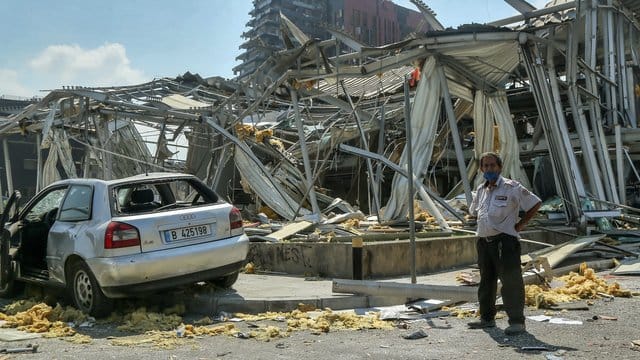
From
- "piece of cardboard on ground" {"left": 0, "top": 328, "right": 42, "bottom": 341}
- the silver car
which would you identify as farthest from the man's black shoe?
"piece of cardboard on ground" {"left": 0, "top": 328, "right": 42, "bottom": 341}

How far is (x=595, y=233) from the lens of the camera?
1104 cm

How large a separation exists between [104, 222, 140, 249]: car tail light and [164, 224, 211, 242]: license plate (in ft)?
1.10

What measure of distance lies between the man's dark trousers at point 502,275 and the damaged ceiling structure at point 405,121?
4.25m

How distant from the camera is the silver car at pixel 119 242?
6.23 meters

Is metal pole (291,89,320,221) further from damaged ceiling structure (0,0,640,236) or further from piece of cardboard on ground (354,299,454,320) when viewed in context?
piece of cardboard on ground (354,299,454,320)

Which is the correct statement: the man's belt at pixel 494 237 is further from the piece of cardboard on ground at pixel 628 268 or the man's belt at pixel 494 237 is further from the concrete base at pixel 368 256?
the piece of cardboard on ground at pixel 628 268

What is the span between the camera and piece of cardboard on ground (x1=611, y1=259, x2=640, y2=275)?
8.39m

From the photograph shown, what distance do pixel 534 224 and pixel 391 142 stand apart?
6.90m

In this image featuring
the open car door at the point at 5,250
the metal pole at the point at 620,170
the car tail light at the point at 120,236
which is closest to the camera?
the car tail light at the point at 120,236

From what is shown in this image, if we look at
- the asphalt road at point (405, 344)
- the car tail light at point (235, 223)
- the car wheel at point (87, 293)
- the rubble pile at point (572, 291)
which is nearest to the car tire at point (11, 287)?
the car wheel at point (87, 293)

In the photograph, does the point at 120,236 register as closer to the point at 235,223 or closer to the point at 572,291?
the point at 235,223

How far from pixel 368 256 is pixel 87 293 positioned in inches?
152

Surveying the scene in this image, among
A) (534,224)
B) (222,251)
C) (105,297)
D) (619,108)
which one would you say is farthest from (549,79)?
(105,297)

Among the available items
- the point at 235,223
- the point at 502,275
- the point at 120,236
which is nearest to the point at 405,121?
the point at 235,223
